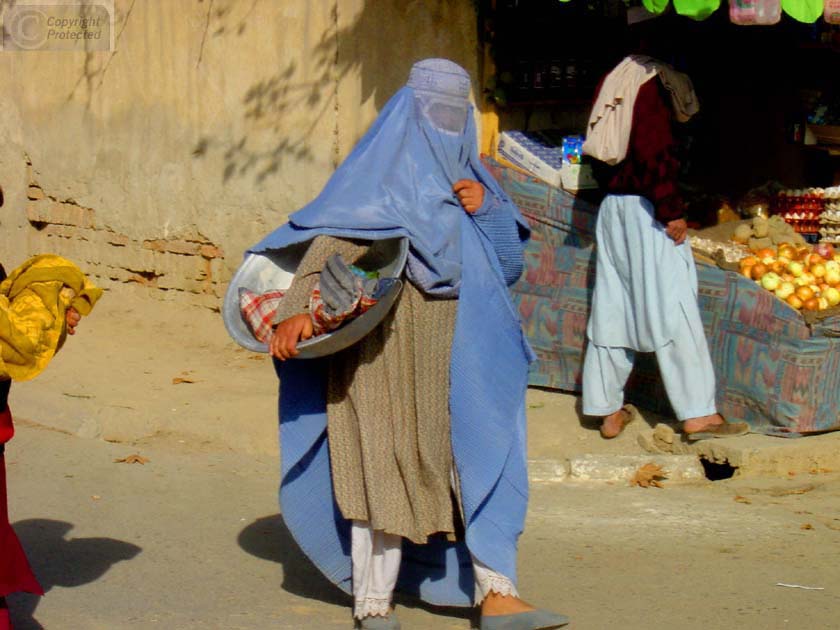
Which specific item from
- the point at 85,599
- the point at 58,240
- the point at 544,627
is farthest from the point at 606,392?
the point at 58,240

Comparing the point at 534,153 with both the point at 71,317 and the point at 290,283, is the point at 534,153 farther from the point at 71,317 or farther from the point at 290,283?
the point at 71,317

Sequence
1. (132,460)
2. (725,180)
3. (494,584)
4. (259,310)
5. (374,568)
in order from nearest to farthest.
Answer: (259,310) → (494,584) → (374,568) → (132,460) → (725,180)

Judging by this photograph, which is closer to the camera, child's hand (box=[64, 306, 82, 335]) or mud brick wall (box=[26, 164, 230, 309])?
child's hand (box=[64, 306, 82, 335])

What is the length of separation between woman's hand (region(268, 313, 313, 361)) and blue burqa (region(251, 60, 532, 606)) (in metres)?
0.28

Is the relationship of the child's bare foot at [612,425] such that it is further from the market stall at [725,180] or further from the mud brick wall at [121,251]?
the mud brick wall at [121,251]

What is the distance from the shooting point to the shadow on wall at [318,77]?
7.46 m

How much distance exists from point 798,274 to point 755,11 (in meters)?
1.44

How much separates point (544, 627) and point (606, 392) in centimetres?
243

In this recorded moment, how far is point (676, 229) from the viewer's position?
20.8 feet

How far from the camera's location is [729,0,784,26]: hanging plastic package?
5918 mm

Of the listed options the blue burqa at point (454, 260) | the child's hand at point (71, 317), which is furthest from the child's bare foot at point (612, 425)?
the child's hand at point (71, 317)

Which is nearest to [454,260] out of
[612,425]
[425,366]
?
[425,366]

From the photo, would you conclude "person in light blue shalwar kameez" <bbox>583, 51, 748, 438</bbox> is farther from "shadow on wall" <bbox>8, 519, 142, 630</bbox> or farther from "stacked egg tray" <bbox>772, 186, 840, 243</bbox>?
"shadow on wall" <bbox>8, 519, 142, 630</bbox>

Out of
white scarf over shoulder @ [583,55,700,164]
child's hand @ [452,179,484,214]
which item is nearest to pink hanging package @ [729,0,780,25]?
white scarf over shoulder @ [583,55,700,164]
